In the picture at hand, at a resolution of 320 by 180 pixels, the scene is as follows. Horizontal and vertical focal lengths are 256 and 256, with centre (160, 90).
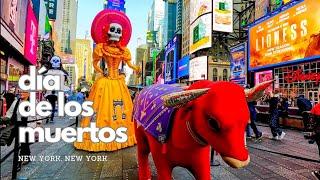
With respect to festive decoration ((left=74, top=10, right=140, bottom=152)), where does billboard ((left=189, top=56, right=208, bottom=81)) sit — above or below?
above

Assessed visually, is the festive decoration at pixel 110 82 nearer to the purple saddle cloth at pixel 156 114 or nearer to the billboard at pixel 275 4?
the purple saddle cloth at pixel 156 114

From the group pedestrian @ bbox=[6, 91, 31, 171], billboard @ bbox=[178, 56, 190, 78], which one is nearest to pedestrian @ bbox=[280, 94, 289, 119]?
pedestrian @ bbox=[6, 91, 31, 171]

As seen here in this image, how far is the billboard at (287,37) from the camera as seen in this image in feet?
44.8

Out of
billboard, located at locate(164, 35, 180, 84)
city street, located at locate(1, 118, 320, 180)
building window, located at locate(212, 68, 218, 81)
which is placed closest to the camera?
city street, located at locate(1, 118, 320, 180)

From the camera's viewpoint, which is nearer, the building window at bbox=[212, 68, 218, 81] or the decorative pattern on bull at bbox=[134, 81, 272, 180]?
the decorative pattern on bull at bbox=[134, 81, 272, 180]

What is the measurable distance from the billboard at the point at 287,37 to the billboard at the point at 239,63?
3.07 m

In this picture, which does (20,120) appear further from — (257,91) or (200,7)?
(200,7)

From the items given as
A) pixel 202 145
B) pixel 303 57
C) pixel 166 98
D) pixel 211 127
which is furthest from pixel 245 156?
pixel 303 57

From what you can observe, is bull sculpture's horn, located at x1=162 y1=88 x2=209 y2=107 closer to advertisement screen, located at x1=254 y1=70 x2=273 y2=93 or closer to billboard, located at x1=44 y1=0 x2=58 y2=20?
advertisement screen, located at x1=254 y1=70 x2=273 y2=93

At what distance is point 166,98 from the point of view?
222 cm

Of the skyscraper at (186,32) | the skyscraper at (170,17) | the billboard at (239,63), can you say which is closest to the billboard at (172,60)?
the skyscraper at (186,32)

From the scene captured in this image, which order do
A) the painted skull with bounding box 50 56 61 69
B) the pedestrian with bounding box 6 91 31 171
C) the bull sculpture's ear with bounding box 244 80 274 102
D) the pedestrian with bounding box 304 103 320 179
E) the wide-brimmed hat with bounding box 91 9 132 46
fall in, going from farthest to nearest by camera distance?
the painted skull with bounding box 50 56 61 69
the wide-brimmed hat with bounding box 91 9 132 46
the pedestrian with bounding box 304 103 320 179
the pedestrian with bounding box 6 91 31 171
the bull sculpture's ear with bounding box 244 80 274 102

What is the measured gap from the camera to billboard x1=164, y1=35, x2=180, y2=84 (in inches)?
2623

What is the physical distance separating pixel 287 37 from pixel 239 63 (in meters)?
8.00
